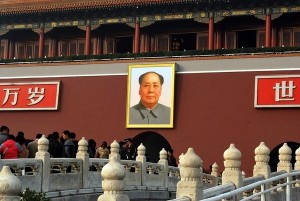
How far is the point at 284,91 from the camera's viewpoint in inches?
776

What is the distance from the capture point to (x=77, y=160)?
12898 millimetres

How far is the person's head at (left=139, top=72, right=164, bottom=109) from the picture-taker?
21.5 m

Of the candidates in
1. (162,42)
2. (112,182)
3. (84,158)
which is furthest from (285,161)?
(162,42)

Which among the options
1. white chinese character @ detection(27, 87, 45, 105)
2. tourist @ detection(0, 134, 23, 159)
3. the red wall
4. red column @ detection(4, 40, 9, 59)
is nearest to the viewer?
tourist @ detection(0, 134, 23, 159)

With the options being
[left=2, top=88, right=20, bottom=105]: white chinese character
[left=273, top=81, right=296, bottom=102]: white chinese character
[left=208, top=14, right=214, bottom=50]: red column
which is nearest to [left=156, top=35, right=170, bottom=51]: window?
[left=208, top=14, right=214, bottom=50]: red column

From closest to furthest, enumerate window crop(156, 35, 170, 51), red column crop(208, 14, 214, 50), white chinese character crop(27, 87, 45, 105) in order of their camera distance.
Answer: red column crop(208, 14, 214, 50) < white chinese character crop(27, 87, 45, 105) < window crop(156, 35, 170, 51)

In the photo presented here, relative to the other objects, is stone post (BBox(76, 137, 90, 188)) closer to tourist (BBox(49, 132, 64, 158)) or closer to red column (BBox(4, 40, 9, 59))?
tourist (BBox(49, 132, 64, 158))

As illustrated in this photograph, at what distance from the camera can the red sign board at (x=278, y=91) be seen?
1958 centimetres

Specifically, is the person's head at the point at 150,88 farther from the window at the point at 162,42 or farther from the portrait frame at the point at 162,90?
the window at the point at 162,42

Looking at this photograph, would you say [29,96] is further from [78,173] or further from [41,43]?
[78,173]

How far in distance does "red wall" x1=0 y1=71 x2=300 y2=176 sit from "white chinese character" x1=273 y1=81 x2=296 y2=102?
359mm

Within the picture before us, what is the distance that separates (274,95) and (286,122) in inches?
35.4

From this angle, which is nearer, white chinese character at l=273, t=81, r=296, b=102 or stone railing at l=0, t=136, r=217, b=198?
stone railing at l=0, t=136, r=217, b=198

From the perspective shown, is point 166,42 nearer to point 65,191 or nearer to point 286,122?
point 286,122
